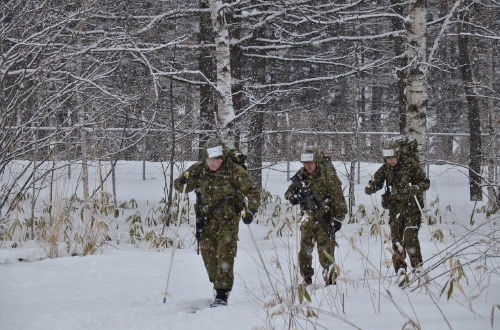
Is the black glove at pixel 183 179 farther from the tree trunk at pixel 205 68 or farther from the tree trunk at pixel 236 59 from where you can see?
the tree trunk at pixel 205 68

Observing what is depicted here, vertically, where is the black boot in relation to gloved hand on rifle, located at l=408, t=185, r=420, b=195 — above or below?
below

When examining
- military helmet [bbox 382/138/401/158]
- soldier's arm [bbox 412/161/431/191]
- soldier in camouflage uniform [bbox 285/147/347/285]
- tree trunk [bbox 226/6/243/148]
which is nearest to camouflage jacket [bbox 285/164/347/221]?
soldier in camouflage uniform [bbox 285/147/347/285]

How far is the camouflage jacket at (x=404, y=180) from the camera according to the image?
6.26m

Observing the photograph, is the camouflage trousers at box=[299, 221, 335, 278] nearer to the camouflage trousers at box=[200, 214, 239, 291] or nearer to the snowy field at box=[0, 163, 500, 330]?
the snowy field at box=[0, 163, 500, 330]

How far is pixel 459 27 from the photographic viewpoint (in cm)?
1291

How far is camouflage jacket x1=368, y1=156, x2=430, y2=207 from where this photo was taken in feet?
20.5

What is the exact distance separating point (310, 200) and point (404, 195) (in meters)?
1.19

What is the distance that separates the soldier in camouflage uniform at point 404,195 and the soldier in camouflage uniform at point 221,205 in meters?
1.81

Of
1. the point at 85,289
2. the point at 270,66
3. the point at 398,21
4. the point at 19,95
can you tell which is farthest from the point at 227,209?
the point at 270,66

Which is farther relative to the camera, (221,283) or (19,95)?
(19,95)

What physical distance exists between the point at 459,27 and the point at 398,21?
8.60 feet

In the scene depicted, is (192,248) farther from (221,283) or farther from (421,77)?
(421,77)

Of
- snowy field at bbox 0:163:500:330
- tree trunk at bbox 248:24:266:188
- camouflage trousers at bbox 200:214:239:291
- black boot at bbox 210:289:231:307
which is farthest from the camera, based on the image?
tree trunk at bbox 248:24:266:188

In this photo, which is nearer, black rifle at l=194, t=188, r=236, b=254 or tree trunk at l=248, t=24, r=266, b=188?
black rifle at l=194, t=188, r=236, b=254
